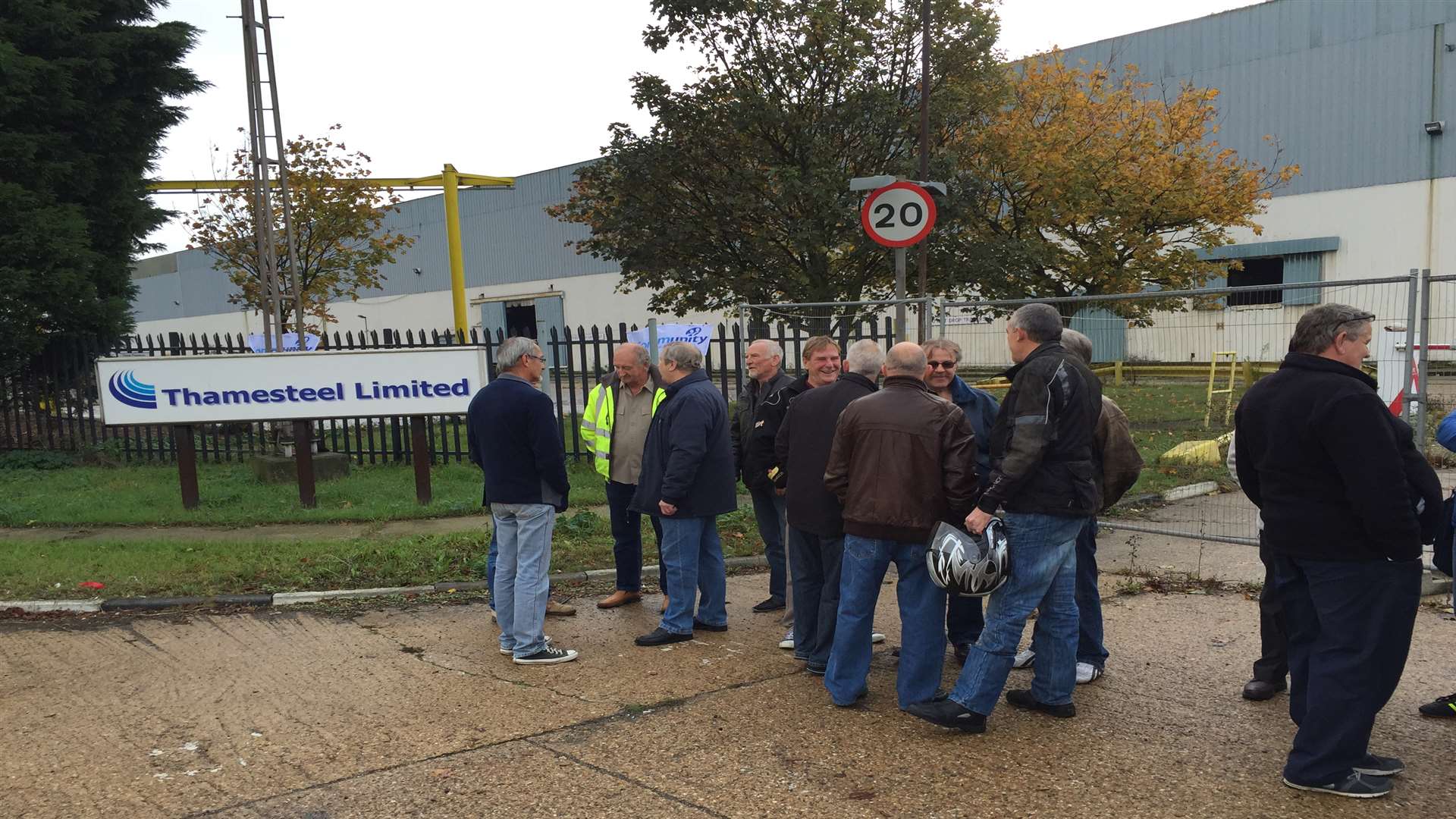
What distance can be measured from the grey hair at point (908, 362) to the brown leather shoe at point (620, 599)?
3004mm

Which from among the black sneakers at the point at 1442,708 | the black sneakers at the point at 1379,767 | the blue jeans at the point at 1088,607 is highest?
the blue jeans at the point at 1088,607

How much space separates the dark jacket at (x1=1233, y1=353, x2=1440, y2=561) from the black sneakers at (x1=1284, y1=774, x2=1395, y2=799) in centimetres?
78

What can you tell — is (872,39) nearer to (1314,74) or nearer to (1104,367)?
(1104,367)

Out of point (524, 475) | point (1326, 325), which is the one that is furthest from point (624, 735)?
point (1326, 325)

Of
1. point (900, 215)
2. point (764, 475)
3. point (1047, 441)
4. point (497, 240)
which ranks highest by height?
point (497, 240)

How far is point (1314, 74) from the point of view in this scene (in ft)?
89.8

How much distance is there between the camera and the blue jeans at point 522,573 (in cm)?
581

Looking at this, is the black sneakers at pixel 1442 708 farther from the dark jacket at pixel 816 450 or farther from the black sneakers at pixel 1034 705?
the dark jacket at pixel 816 450

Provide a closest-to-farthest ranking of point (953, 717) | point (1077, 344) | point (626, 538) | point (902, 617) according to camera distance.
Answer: point (953, 717) < point (902, 617) < point (1077, 344) < point (626, 538)

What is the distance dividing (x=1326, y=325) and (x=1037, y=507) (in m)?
1.26

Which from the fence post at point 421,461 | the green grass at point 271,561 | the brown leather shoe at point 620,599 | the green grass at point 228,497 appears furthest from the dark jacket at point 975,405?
the fence post at point 421,461

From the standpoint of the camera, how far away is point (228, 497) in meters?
10.9

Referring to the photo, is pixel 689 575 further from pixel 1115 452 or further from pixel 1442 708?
pixel 1442 708

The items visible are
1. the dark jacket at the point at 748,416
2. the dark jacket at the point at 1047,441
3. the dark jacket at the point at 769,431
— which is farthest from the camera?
the dark jacket at the point at 748,416
